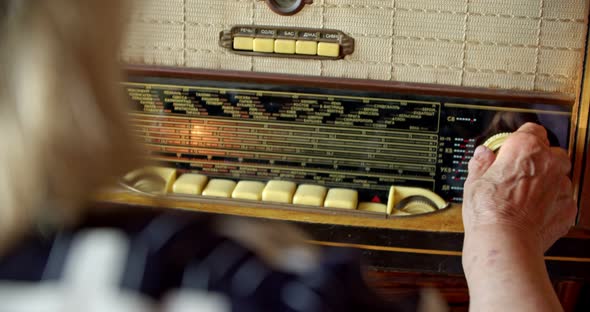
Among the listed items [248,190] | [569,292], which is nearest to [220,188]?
[248,190]

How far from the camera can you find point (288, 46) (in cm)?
164

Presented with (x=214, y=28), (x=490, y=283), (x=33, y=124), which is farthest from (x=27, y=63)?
(x=214, y=28)

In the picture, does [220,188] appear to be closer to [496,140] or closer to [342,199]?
[342,199]

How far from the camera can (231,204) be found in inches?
67.5

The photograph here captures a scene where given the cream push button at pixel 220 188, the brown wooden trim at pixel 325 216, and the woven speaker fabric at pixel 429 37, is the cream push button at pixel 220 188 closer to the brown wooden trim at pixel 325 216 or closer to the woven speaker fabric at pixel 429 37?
the brown wooden trim at pixel 325 216

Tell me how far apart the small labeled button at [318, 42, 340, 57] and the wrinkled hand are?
382 mm

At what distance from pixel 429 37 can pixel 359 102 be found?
19 cm

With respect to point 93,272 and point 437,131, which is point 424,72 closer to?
point 437,131

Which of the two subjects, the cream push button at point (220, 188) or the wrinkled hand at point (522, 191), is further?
the cream push button at point (220, 188)

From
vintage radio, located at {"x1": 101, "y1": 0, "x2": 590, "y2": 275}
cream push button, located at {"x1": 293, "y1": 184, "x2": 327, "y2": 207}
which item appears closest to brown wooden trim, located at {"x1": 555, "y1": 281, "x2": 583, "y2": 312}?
vintage radio, located at {"x1": 101, "y1": 0, "x2": 590, "y2": 275}

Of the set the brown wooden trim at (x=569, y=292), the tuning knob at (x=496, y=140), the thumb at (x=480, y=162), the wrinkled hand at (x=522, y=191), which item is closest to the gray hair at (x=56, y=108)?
the wrinkled hand at (x=522, y=191)

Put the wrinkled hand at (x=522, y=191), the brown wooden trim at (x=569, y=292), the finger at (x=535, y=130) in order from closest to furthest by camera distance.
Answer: the wrinkled hand at (x=522, y=191) → the finger at (x=535, y=130) → the brown wooden trim at (x=569, y=292)

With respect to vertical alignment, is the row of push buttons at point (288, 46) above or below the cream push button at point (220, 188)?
above

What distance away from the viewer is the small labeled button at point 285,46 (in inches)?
64.6
